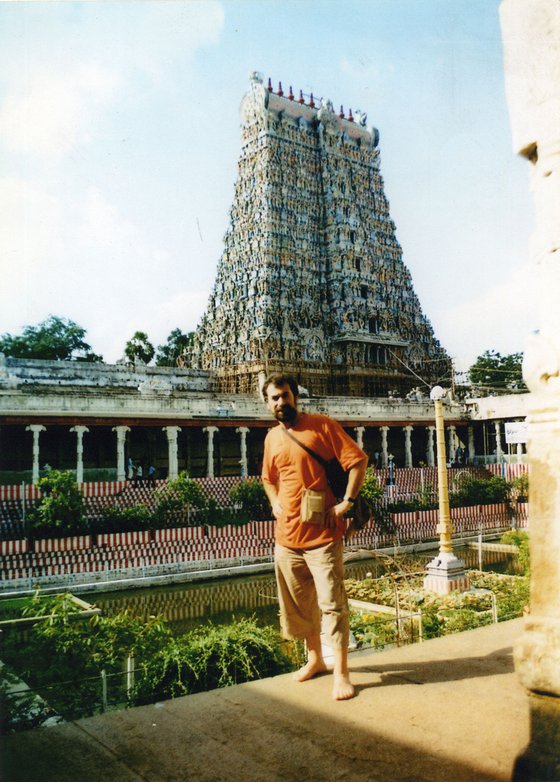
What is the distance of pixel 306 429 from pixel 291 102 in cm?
4552

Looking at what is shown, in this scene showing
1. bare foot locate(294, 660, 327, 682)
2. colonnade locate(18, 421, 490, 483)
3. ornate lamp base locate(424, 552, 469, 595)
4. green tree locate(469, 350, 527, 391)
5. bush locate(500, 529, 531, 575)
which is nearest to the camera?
bare foot locate(294, 660, 327, 682)

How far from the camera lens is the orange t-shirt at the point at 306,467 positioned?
349 cm

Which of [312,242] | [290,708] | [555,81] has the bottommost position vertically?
[290,708]

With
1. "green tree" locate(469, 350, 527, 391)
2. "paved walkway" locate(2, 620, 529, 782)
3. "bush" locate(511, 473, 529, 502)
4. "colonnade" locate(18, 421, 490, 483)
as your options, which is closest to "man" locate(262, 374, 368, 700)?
"paved walkway" locate(2, 620, 529, 782)

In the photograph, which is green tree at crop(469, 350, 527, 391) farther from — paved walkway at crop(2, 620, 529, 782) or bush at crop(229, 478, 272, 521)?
paved walkway at crop(2, 620, 529, 782)

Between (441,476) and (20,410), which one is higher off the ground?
(20,410)

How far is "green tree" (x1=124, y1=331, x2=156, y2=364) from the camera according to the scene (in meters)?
49.4

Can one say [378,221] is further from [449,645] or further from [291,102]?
[449,645]

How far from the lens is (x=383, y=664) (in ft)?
11.6

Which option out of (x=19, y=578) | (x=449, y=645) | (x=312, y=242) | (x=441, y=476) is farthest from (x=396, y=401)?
(x=449, y=645)

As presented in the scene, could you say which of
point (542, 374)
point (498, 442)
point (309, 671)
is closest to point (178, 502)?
point (309, 671)

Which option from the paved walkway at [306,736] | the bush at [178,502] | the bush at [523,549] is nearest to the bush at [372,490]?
the bush at [523,549]

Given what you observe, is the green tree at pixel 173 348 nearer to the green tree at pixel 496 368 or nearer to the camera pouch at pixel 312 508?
the green tree at pixel 496 368

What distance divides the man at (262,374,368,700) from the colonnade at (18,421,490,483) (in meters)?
21.4
